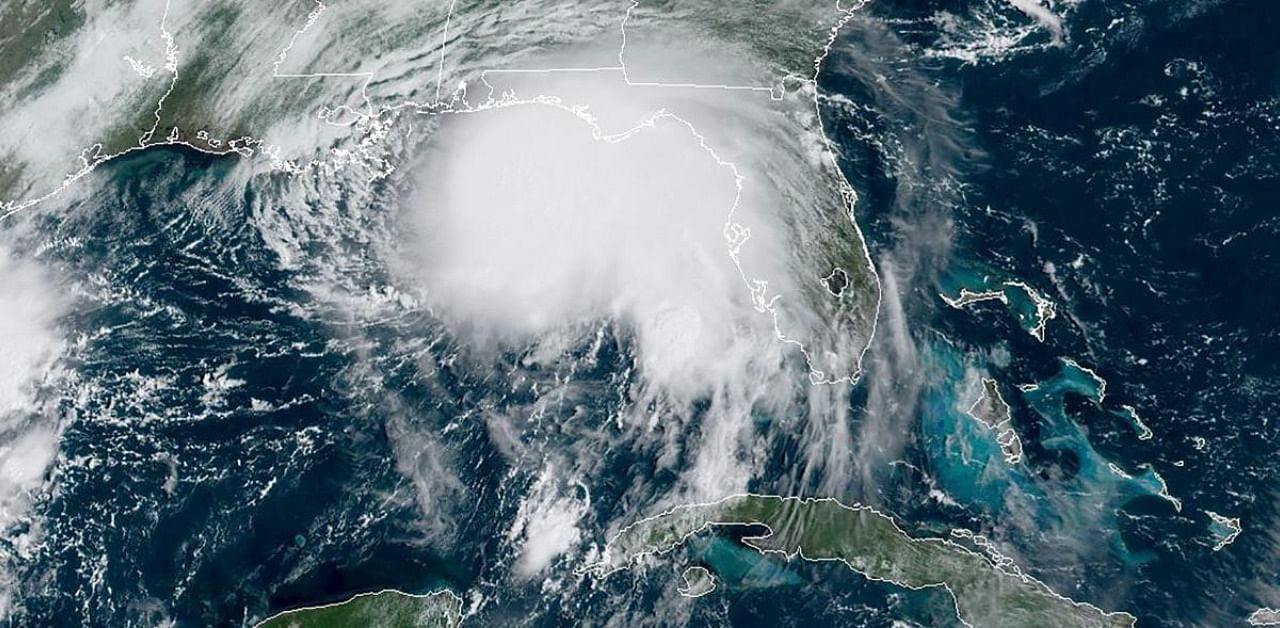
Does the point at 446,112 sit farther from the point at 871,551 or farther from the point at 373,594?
the point at 871,551

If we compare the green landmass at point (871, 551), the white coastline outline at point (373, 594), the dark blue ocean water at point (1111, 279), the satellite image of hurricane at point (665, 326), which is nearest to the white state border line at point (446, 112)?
the satellite image of hurricane at point (665, 326)

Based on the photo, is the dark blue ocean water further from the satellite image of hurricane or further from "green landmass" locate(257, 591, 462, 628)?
"green landmass" locate(257, 591, 462, 628)

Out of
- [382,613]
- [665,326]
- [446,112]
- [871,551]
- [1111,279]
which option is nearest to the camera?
[1111,279]

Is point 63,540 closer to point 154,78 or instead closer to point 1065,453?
point 154,78

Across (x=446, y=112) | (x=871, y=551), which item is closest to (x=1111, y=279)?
(x=871, y=551)

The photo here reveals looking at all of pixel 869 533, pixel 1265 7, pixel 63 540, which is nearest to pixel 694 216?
pixel 869 533
